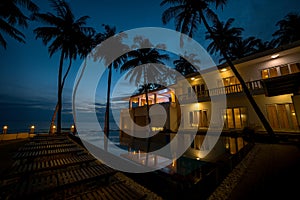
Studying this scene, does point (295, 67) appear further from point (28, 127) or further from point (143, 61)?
point (28, 127)

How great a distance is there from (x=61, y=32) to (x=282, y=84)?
61.2 feet

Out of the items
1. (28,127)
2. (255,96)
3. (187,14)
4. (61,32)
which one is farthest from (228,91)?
(28,127)

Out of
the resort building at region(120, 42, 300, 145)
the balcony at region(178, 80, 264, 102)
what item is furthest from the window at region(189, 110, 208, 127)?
the balcony at region(178, 80, 264, 102)

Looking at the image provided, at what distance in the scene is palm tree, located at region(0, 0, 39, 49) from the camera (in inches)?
324

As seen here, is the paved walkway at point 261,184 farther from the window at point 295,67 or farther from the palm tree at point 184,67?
the palm tree at point 184,67

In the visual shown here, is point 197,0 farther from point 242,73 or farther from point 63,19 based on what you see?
point 63,19

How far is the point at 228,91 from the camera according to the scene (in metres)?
11.4

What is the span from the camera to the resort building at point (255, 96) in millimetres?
7312

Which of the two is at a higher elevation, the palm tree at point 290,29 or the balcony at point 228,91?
the palm tree at point 290,29

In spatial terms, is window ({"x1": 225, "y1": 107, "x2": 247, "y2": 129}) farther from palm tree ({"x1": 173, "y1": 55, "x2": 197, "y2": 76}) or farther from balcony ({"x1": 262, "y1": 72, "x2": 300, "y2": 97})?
palm tree ({"x1": 173, "y1": 55, "x2": 197, "y2": 76})

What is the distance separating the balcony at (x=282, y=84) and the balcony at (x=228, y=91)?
6.47 feet

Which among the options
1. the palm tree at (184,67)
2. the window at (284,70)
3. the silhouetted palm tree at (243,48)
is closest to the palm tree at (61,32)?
the palm tree at (184,67)

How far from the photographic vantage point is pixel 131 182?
9.91 ft

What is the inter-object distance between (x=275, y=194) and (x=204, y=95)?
11.8 m
